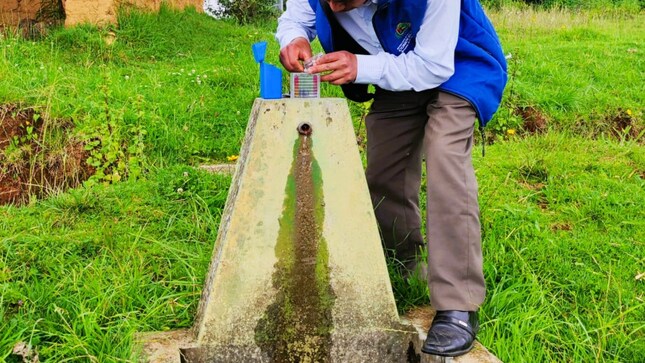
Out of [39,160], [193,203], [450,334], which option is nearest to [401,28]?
[450,334]

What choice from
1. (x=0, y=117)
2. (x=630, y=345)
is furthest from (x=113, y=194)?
(x=630, y=345)

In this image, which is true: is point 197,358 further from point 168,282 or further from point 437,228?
point 437,228

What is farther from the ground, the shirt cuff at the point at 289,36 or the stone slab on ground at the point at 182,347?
the shirt cuff at the point at 289,36

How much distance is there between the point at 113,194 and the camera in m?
3.76

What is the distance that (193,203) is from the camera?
11.9 ft

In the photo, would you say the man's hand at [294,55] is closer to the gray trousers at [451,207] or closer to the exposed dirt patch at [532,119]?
the gray trousers at [451,207]

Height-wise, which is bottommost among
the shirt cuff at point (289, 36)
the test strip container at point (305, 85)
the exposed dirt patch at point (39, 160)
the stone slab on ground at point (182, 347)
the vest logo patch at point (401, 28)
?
the stone slab on ground at point (182, 347)

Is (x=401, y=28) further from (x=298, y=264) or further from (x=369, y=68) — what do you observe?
(x=298, y=264)

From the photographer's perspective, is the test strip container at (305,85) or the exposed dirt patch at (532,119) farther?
the exposed dirt patch at (532,119)

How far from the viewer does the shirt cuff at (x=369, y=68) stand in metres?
2.29

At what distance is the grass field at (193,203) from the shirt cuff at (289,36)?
0.98m

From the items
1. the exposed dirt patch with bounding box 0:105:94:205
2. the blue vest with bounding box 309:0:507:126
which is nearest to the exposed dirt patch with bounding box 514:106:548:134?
the blue vest with bounding box 309:0:507:126

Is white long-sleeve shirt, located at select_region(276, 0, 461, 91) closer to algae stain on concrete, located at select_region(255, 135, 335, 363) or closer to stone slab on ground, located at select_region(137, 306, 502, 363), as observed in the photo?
algae stain on concrete, located at select_region(255, 135, 335, 363)

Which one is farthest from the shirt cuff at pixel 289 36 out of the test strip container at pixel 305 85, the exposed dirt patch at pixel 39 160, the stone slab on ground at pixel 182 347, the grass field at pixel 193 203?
the exposed dirt patch at pixel 39 160
